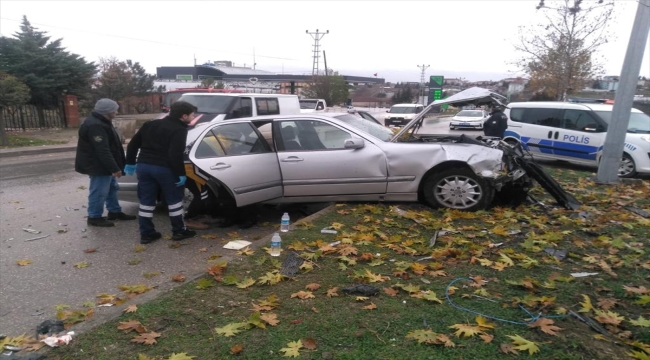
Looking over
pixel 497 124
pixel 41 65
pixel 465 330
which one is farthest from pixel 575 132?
pixel 41 65

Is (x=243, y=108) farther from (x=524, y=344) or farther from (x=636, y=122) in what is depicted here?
(x=524, y=344)

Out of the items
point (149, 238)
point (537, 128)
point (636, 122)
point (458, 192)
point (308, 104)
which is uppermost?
point (636, 122)

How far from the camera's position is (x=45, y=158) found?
13.7m

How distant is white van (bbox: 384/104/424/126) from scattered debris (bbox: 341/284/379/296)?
82.9 feet

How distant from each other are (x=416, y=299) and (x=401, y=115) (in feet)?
88.2

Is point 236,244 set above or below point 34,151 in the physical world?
above

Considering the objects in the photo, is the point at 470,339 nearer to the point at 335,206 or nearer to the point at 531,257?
the point at 531,257

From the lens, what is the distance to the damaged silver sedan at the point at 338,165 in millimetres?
6008

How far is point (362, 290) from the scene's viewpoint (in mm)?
3701

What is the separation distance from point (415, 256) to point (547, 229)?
5.87ft

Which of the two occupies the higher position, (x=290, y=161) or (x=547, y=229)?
(x=290, y=161)

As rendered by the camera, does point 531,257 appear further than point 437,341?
Yes

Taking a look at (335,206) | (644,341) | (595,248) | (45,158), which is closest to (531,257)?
(595,248)

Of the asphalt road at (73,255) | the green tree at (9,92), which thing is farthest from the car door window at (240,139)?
the green tree at (9,92)
